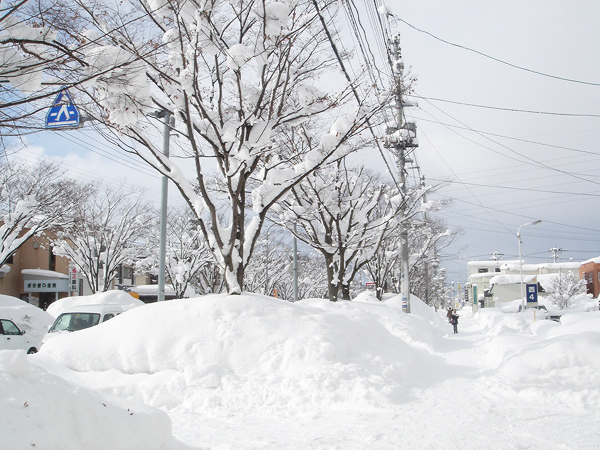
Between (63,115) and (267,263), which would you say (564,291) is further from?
(63,115)

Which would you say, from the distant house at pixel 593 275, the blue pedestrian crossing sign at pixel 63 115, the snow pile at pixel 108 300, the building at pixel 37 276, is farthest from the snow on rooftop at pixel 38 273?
the distant house at pixel 593 275

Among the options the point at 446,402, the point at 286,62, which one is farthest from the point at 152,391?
the point at 286,62

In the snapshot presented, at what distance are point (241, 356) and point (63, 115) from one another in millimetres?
4582

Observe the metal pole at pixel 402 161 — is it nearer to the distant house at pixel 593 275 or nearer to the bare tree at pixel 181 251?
the bare tree at pixel 181 251

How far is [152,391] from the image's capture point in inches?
278

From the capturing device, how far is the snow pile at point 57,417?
322 centimetres

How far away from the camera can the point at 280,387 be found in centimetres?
719

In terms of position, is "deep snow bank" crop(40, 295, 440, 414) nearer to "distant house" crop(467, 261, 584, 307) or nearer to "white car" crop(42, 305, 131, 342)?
"white car" crop(42, 305, 131, 342)

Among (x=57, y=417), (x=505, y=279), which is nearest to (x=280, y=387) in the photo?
(x=57, y=417)

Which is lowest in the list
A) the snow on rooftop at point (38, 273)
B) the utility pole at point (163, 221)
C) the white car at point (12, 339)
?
the white car at point (12, 339)

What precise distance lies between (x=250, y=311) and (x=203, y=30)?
5444 mm

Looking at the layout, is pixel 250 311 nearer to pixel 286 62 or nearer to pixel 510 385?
pixel 510 385

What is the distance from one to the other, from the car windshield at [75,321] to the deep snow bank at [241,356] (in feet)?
16.3

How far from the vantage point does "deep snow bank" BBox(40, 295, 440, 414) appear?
7.01 m
